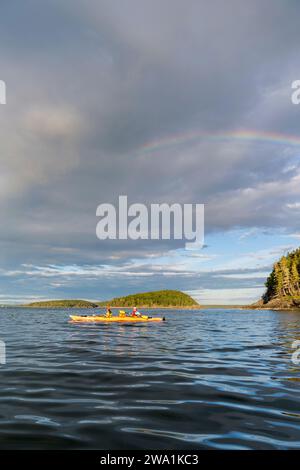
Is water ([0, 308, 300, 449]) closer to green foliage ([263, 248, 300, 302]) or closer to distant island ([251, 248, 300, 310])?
distant island ([251, 248, 300, 310])

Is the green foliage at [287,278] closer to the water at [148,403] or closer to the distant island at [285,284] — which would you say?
the distant island at [285,284]

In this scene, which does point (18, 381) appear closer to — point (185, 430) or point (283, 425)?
point (185, 430)

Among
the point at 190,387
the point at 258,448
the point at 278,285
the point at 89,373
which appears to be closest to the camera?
the point at 258,448

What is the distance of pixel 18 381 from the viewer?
501 inches

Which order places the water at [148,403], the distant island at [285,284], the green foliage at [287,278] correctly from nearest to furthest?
1. the water at [148,403]
2. the distant island at [285,284]
3. the green foliage at [287,278]

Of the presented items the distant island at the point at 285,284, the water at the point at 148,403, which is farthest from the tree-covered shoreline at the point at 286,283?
the water at the point at 148,403

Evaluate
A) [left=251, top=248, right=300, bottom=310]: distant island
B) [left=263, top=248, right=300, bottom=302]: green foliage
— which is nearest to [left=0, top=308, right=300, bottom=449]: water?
[left=251, top=248, right=300, bottom=310]: distant island

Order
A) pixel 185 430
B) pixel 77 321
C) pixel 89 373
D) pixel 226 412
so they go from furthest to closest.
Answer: pixel 77 321 → pixel 89 373 → pixel 226 412 → pixel 185 430

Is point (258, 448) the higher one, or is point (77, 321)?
point (258, 448)

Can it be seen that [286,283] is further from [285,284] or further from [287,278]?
[287,278]

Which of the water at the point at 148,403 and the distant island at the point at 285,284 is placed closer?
the water at the point at 148,403

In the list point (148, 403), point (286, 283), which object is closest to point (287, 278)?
point (286, 283)
